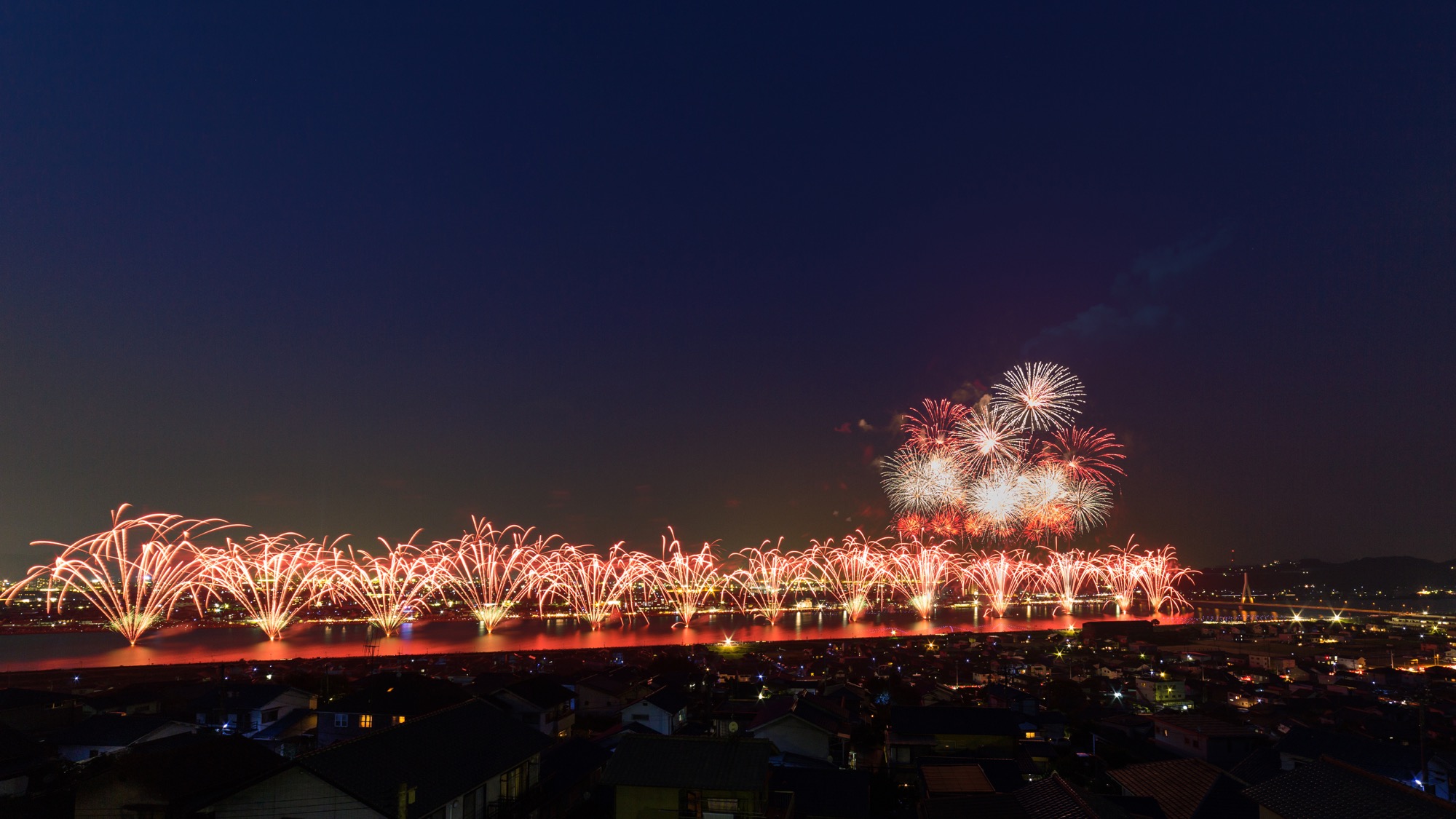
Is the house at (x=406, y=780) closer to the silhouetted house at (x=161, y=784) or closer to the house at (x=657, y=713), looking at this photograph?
the silhouetted house at (x=161, y=784)

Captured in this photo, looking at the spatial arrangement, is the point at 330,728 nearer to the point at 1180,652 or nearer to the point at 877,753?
the point at 877,753

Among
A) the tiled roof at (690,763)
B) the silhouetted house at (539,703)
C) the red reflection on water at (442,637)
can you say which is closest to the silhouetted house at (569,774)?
the silhouetted house at (539,703)

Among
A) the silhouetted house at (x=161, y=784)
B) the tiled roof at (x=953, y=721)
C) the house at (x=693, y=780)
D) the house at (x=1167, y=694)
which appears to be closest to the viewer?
the silhouetted house at (x=161, y=784)

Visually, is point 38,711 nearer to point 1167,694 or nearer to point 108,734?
point 108,734

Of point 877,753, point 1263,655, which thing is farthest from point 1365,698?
point 877,753

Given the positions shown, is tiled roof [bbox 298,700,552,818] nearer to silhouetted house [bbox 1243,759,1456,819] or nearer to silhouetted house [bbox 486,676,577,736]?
silhouetted house [bbox 486,676,577,736]

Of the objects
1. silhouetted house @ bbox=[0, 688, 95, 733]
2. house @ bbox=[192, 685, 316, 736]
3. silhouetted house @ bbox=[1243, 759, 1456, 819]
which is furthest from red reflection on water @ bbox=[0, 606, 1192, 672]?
silhouetted house @ bbox=[1243, 759, 1456, 819]

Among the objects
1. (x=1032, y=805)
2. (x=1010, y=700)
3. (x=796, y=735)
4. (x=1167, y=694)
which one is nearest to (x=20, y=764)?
(x=796, y=735)

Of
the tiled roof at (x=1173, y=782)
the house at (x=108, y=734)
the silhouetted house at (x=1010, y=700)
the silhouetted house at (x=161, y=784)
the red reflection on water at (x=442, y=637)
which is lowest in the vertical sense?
the red reflection on water at (x=442, y=637)
